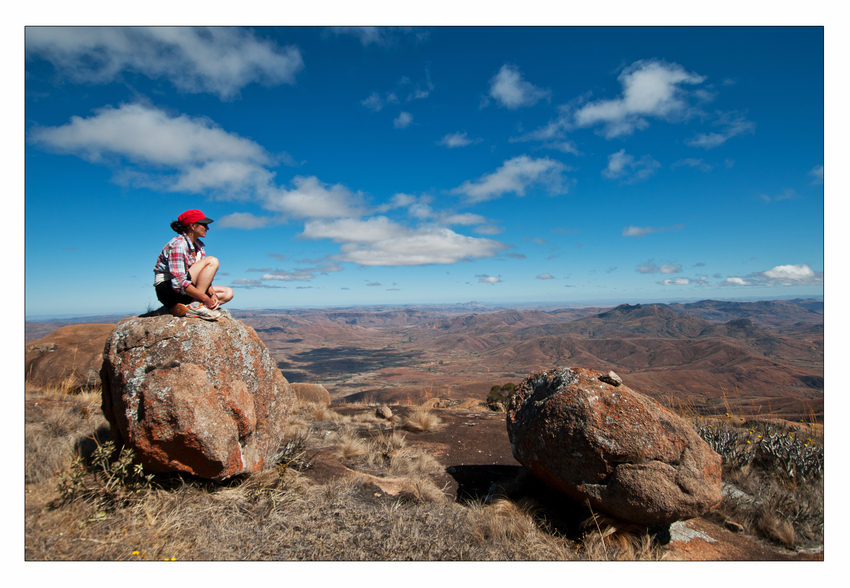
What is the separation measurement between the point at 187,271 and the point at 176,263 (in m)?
0.15

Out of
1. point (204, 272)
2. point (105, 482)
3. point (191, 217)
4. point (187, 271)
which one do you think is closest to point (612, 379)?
point (204, 272)

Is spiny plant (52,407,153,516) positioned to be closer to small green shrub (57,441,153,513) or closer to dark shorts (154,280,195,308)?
small green shrub (57,441,153,513)

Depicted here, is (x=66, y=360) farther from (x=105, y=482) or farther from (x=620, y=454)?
(x=620, y=454)

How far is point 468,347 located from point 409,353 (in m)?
27.0

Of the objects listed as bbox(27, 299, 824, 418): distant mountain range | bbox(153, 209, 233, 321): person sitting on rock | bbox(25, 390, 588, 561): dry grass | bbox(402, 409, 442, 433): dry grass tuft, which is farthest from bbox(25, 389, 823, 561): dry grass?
bbox(27, 299, 824, 418): distant mountain range

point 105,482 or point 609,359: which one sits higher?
point 105,482

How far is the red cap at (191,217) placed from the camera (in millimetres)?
4426

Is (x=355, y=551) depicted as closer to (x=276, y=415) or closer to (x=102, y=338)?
(x=276, y=415)

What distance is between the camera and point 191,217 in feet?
14.6

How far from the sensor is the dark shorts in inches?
176

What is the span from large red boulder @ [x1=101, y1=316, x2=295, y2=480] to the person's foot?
80 millimetres

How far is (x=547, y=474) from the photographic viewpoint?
461cm

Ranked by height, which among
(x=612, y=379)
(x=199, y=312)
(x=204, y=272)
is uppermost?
(x=204, y=272)

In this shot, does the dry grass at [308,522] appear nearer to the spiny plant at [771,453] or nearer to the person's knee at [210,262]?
the spiny plant at [771,453]
